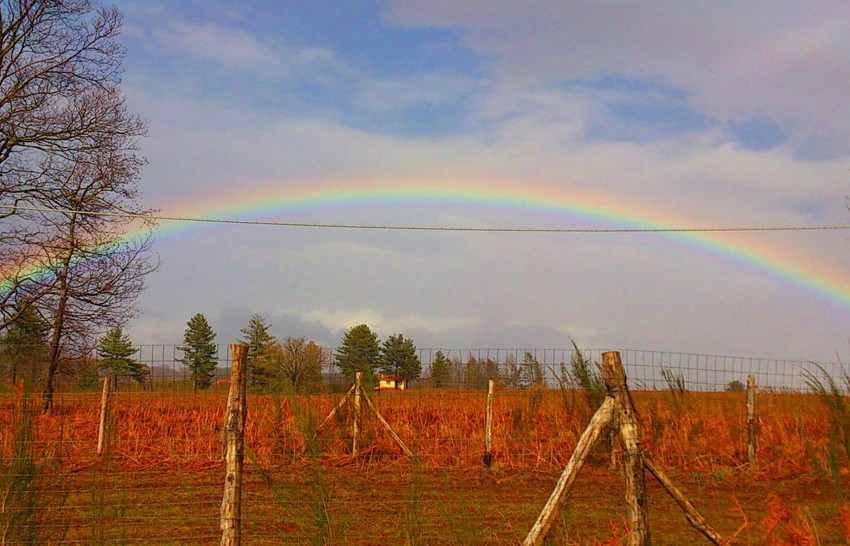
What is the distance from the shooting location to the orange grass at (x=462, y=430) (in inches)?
446

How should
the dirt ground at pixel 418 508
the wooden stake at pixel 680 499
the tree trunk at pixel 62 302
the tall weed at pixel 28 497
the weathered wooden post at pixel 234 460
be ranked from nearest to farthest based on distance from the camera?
1. the wooden stake at pixel 680 499
2. the weathered wooden post at pixel 234 460
3. the dirt ground at pixel 418 508
4. the tall weed at pixel 28 497
5. the tree trunk at pixel 62 302

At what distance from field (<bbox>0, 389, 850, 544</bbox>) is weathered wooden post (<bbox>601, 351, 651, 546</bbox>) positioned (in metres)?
0.48

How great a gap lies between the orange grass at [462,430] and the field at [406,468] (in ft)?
0.10

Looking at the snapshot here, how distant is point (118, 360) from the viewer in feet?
47.0

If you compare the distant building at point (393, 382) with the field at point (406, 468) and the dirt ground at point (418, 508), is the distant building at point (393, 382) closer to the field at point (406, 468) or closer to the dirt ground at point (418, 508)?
the field at point (406, 468)

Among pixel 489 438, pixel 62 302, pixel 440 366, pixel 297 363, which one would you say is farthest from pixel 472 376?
pixel 62 302

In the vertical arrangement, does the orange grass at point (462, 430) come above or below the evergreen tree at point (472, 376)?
below

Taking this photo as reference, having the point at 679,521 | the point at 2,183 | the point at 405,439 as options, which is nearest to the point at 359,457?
the point at 405,439

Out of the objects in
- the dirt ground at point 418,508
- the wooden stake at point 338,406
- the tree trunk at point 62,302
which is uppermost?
the tree trunk at point 62,302

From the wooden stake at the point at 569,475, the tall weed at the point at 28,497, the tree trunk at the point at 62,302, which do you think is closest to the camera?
the wooden stake at the point at 569,475

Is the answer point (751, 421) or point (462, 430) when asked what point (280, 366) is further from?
point (751, 421)

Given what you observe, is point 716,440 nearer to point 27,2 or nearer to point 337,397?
point 337,397

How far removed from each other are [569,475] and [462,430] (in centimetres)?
961

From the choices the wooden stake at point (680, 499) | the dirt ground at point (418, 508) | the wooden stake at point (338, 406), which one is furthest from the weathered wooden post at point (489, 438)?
the wooden stake at point (680, 499)
